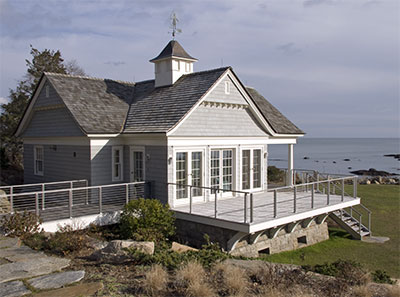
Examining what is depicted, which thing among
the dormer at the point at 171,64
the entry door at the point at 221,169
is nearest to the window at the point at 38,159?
the dormer at the point at 171,64

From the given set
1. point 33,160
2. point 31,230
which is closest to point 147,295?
point 31,230

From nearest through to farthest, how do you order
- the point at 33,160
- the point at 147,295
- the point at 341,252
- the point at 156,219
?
the point at 147,295 → the point at 156,219 → the point at 341,252 → the point at 33,160

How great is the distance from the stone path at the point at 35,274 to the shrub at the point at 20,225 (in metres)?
1.49

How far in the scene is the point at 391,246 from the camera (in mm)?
16344

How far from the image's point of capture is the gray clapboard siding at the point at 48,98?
674 inches

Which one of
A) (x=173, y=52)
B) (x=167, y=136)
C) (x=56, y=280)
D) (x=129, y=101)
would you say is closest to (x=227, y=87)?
(x=173, y=52)

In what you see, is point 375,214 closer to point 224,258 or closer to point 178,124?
point 178,124

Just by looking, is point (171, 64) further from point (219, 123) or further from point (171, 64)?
point (219, 123)

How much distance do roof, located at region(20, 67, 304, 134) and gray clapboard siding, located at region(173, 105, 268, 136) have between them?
0.59 metres

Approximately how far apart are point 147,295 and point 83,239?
12.3 ft

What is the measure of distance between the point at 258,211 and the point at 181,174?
3280 mm

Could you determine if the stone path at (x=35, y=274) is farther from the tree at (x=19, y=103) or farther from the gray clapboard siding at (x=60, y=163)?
the tree at (x=19, y=103)

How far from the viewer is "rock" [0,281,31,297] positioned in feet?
20.2

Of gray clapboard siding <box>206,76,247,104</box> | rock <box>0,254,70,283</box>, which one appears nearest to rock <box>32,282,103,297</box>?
rock <box>0,254,70,283</box>
